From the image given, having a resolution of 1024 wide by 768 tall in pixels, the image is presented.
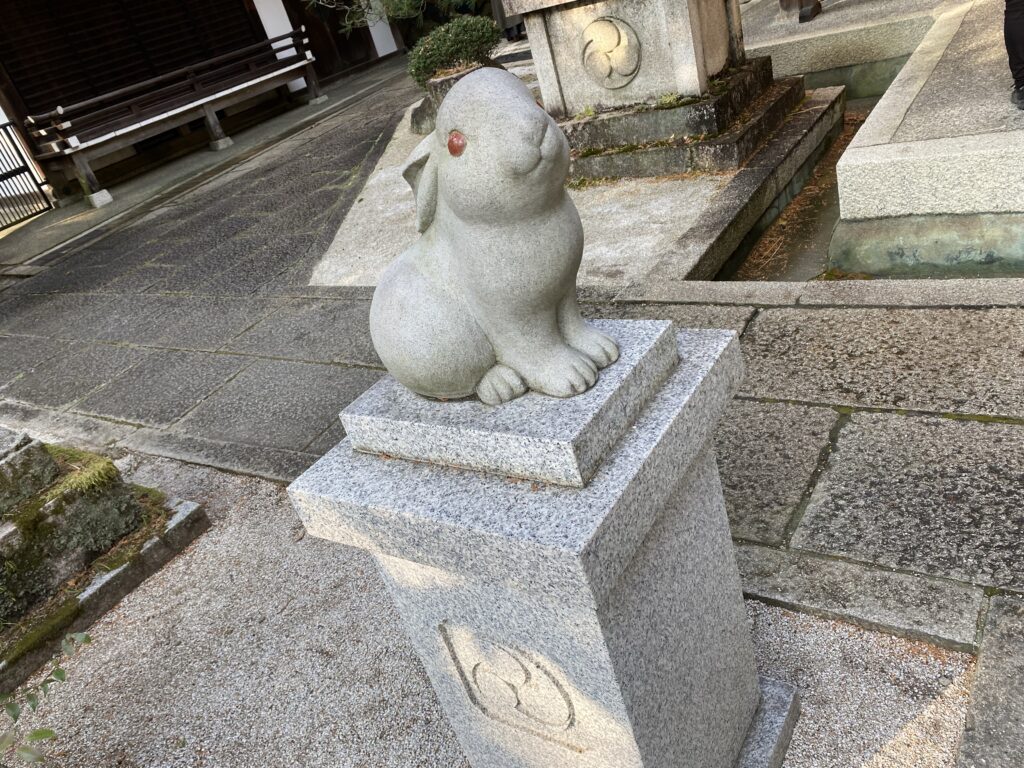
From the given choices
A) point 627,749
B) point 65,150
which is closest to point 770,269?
point 627,749

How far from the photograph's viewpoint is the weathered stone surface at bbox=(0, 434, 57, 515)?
119 inches

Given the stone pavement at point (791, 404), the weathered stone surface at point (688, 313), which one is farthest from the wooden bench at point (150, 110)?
the weathered stone surface at point (688, 313)

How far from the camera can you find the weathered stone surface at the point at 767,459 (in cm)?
254

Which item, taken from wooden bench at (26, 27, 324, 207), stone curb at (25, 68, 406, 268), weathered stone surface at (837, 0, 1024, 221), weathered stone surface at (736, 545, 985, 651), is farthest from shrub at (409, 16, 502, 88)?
weathered stone surface at (736, 545, 985, 651)

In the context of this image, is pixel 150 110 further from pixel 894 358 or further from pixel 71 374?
pixel 894 358

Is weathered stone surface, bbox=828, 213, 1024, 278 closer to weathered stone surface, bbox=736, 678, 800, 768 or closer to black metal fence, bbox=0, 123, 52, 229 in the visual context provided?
weathered stone surface, bbox=736, 678, 800, 768

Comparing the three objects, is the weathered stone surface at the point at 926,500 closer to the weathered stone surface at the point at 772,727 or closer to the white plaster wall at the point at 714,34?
the weathered stone surface at the point at 772,727

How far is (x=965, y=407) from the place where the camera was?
273 cm

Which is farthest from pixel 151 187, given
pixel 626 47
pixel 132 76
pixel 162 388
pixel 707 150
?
pixel 707 150

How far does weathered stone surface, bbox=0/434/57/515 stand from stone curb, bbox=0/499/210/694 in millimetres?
462

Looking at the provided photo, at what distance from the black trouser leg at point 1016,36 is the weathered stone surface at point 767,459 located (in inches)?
103

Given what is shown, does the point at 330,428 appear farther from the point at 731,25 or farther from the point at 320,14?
the point at 320,14

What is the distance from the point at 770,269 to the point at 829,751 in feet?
11.0

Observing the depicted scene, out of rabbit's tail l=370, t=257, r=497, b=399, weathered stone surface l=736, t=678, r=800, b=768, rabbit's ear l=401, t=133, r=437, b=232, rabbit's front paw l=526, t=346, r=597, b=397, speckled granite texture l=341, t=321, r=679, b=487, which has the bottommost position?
weathered stone surface l=736, t=678, r=800, b=768
